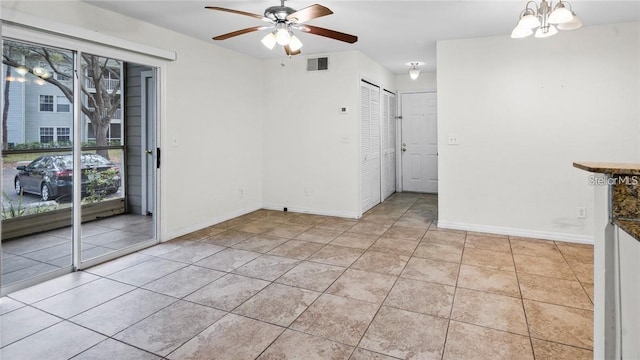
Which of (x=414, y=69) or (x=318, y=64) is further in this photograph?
(x=414, y=69)

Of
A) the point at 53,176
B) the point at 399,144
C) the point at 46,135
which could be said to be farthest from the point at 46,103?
the point at 399,144

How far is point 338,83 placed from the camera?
4.97 m

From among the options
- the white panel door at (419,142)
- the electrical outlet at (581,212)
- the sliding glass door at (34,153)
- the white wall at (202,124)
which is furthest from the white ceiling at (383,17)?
the white panel door at (419,142)

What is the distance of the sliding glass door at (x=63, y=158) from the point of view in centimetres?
302

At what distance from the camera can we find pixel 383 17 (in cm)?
350

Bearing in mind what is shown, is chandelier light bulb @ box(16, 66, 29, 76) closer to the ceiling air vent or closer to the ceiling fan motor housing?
the ceiling fan motor housing

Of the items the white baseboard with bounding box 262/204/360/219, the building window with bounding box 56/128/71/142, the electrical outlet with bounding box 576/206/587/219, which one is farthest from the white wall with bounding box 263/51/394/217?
the building window with bounding box 56/128/71/142

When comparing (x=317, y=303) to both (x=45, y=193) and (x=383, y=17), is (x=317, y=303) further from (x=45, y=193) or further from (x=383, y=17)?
(x=45, y=193)

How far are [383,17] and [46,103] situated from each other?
3361 millimetres

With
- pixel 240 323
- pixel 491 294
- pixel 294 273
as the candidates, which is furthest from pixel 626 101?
pixel 240 323

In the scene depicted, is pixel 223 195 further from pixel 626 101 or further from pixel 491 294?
pixel 626 101

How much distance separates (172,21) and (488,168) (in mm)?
3950

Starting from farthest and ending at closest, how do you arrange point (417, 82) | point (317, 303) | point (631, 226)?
point (417, 82) < point (317, 303) < point (631, 226)

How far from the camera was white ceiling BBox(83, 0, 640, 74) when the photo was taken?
123 inches
